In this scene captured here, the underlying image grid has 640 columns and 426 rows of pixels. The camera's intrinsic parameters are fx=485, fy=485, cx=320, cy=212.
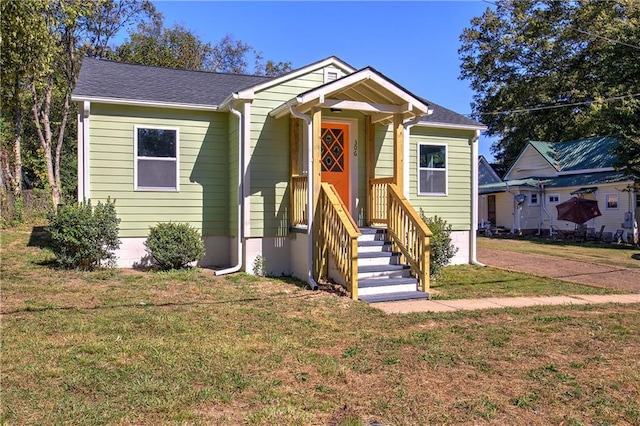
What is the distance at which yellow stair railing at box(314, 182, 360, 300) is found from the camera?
7.37m

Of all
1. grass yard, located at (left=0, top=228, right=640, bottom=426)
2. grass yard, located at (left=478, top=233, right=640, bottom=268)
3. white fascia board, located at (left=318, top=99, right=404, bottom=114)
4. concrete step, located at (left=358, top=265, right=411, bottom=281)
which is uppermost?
white fascia board, located at (left=318, top=99, right=404, bottom=114)

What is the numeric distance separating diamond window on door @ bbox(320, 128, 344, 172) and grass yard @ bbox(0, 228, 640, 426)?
3.38 meters

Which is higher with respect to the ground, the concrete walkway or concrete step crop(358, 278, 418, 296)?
concrete step crop(358, 278, 418, 296)

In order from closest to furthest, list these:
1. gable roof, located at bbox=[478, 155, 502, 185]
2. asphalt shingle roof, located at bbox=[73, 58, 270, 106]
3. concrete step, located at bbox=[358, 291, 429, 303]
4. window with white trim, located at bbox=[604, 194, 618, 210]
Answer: concrete step, located at bbox=[358, 291, 429, 303]
asphalt shingle roof, located at bbox=[73, 58, 270, 106]
window with white trim, located at bbox=[604, 194, 618, 210]
gable roof, located at bbox=[478, 155, 502, 185]

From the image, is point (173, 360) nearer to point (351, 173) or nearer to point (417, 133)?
point (351, 173)

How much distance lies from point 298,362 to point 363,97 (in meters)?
5.87

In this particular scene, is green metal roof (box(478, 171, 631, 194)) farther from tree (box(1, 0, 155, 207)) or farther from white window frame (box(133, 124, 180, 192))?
tree (box(1, 0, 155, 207))

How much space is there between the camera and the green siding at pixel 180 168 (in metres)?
9.53

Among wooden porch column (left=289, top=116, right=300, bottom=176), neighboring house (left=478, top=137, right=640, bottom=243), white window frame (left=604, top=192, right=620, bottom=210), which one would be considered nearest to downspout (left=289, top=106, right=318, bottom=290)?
wooden porch column (left=289, top=116, right=300, bottom=176)

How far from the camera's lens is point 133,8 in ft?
74.0

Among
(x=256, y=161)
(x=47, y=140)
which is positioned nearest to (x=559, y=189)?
(x=256, y=161)

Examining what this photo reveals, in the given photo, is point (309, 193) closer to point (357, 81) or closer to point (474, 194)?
point (357, 81)

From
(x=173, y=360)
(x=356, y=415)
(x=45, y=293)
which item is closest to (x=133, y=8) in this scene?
(x=45, y=293)

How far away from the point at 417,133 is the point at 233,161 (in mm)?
4497
